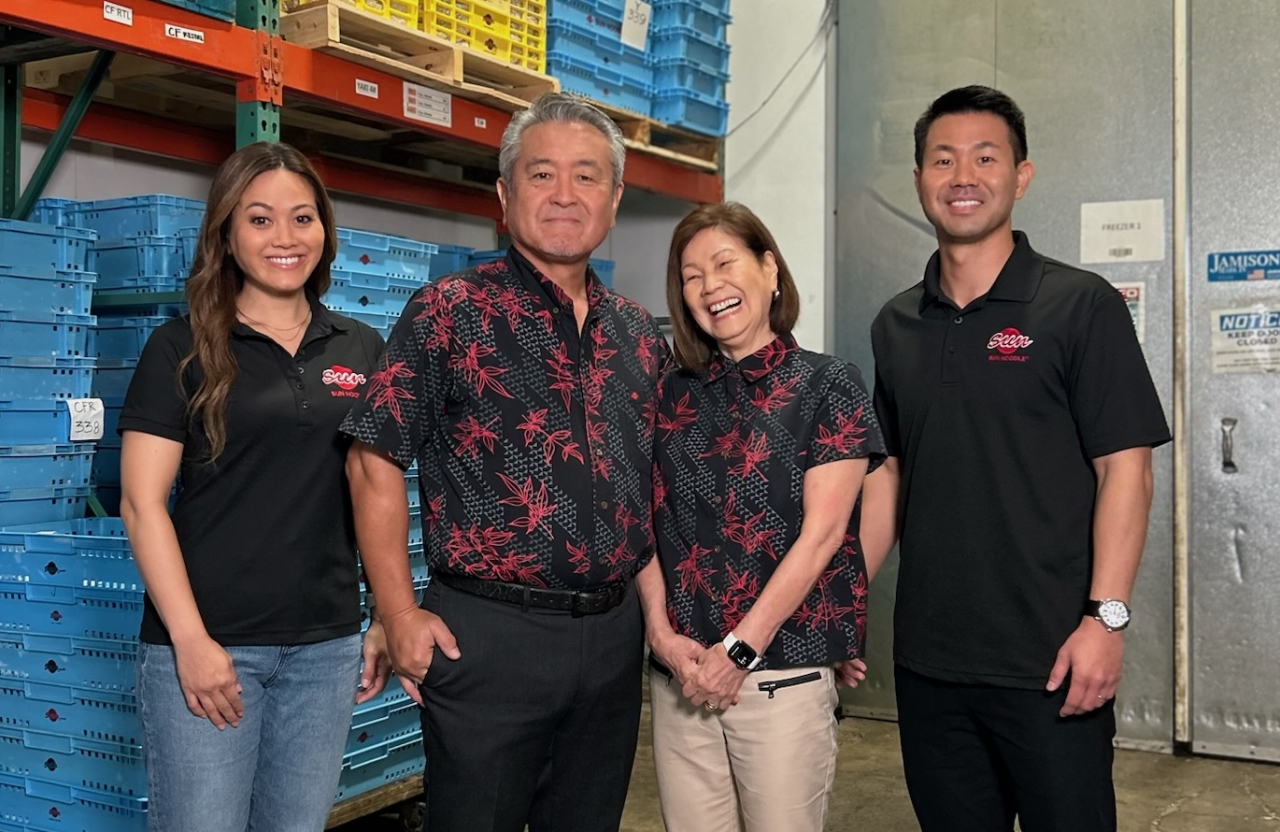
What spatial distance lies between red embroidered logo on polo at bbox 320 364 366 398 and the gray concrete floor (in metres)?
2.21

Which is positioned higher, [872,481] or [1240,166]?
[1240,166]

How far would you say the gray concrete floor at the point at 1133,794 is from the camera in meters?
4.04

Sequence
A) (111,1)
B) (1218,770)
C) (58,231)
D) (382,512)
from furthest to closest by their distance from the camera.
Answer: (1218,770) → (58,231) → (111,1) → (382,512)

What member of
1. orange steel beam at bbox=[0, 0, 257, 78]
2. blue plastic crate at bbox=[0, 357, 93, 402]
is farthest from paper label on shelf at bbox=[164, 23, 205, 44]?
blue plastic crate at bbox=[0, 357, 93, 402]

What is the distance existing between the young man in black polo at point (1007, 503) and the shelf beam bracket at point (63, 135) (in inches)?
107

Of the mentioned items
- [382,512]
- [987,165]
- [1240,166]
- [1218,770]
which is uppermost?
[1240,166]

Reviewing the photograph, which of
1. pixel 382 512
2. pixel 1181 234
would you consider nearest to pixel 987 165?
pixel 382 512

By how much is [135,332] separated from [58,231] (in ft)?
1.33

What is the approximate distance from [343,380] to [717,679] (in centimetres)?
94

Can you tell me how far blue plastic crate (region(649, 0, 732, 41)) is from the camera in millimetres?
5359

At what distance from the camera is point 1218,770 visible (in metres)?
4.70

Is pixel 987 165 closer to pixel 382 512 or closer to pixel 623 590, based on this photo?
pixel 623 590

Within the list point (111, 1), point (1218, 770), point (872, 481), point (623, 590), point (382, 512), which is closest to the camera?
point (382, 512)

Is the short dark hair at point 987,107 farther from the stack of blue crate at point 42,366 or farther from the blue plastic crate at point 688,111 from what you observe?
the blue plastic crate at point 688,111
